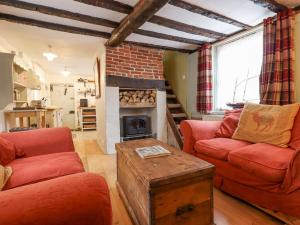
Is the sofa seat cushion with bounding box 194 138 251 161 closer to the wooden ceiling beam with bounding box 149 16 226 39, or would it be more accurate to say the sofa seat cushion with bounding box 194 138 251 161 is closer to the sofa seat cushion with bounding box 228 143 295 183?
A: the sofa seat cushion with bounding box 228 143 295 183

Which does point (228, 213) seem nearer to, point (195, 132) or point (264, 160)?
point (264, 160)

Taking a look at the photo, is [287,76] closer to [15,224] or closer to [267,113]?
[267,113]

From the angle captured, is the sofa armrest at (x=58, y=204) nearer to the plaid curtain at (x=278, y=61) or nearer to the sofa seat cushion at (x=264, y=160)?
the sofa seat cushion at (x=264, y=160)

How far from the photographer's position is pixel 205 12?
7.82ft

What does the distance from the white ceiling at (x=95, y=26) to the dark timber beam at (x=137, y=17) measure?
11 cm

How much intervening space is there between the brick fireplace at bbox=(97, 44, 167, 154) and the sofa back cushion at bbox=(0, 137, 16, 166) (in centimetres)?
187

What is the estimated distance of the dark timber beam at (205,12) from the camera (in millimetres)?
2180

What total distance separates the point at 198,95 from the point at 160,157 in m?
2.62

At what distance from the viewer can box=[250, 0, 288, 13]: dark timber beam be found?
2156mm

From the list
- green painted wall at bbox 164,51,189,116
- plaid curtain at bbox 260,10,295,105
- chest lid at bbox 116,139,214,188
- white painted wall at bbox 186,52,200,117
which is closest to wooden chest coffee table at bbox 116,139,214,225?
chest lid at bbox 116,139,214,188

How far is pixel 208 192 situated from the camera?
1.23 m

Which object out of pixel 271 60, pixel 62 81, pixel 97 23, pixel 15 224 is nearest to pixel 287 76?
pixel 271 60

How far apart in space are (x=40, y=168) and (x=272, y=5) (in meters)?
3.05

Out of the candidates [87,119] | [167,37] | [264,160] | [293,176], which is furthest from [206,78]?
[87,119]
